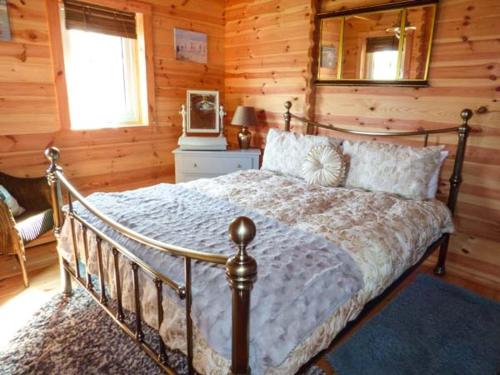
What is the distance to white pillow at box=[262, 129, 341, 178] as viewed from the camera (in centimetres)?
279

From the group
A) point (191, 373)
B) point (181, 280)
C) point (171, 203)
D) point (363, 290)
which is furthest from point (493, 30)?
point (191, 373)

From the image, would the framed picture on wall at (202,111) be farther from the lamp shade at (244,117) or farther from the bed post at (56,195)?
the bed post at (56,195)

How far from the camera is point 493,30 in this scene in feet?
7.33

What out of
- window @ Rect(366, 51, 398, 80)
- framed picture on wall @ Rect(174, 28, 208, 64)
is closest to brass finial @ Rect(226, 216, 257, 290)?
window @ Rect(366, 51, 398, 80)

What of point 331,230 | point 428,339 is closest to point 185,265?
point 331,230

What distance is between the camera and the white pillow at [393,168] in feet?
7.48

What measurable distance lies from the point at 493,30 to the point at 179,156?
2624 mm

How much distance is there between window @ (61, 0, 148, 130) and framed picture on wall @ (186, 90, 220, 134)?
443mm

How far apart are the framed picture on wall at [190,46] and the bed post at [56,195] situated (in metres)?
2.00

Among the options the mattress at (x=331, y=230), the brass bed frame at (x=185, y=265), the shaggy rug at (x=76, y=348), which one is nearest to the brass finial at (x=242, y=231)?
the brass bed frame at (x=185, y=265)

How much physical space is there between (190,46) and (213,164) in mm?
1325

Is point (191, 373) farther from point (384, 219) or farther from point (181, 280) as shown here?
point (384, 219)

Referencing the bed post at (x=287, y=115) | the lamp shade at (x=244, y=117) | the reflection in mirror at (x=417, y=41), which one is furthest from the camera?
the lamp shade at (x=244, y=117)

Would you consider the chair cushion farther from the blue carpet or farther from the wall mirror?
the wall mirror
